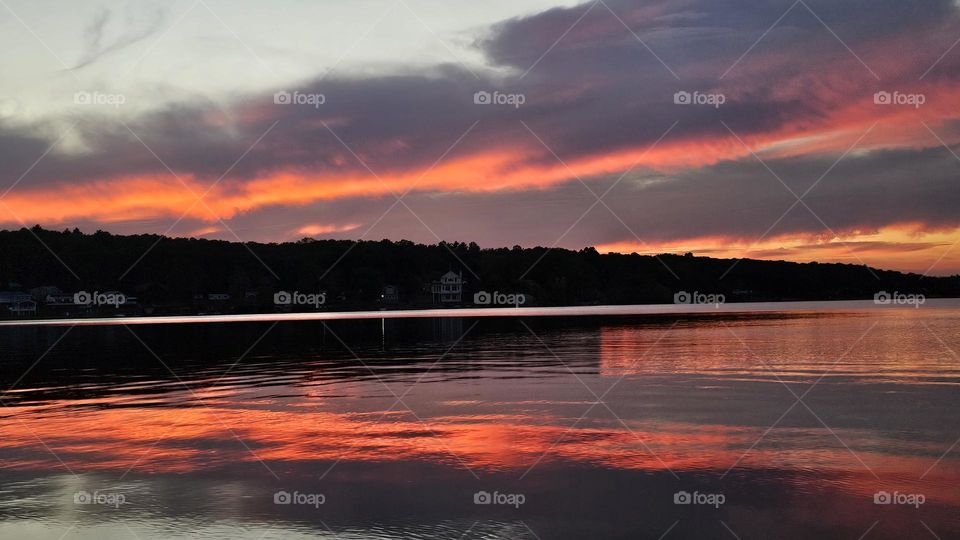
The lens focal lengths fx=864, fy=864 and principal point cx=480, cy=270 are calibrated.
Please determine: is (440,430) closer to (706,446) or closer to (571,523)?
(706,446)

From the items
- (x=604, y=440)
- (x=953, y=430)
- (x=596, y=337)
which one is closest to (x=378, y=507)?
(x=604, y=440)

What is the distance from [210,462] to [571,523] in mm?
8789

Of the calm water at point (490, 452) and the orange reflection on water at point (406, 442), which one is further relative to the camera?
the orange reflection on water at point (406, 442)

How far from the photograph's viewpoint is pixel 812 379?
3353cm

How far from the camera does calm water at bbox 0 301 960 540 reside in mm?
13797

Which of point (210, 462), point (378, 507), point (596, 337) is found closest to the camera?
point (378, 507)

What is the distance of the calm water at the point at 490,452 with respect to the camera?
1380 cm

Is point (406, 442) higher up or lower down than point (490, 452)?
higher up

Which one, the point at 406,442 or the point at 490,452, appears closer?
the point at 490,452

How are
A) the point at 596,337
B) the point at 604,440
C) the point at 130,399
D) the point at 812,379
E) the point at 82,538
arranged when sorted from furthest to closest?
the point at 596,337 → the point at 812,379 → the point at 130,399 → the point at 604,440 → the point at 82,538

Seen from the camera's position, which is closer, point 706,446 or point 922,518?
point 922,518

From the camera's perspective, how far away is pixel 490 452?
19.2 meters

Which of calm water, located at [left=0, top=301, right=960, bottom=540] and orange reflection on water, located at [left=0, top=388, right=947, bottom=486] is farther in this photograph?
orange reflection on water, located at [left=0, top=388, right=947, bottom=486]

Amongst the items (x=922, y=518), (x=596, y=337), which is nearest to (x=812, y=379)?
(x=922, y=518)
